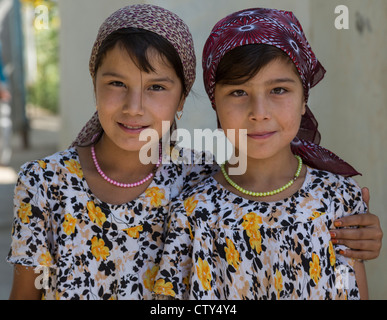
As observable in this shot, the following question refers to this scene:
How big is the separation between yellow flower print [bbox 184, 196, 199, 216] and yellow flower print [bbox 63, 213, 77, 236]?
415 millimetres

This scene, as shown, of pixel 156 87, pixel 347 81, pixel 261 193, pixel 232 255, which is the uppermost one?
pixel 347 81

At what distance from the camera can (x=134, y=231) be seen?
224 cm

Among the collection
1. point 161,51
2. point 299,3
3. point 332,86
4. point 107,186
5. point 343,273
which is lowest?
point 343,273

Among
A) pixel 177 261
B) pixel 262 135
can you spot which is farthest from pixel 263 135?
pixel 177 261

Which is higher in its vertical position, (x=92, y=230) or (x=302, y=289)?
(x=92, y=230)

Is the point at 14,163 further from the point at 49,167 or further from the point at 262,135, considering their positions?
the point at 262,135

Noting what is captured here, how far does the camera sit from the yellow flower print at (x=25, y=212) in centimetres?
220

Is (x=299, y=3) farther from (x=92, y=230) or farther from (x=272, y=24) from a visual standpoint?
(x=92, y=230)

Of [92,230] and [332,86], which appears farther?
[332,86]

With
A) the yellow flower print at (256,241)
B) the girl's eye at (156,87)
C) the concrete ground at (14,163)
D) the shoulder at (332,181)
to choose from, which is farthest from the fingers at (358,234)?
the concrete ground at (14,163)

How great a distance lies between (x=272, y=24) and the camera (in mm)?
2119

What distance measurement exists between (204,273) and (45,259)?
0.58 m
